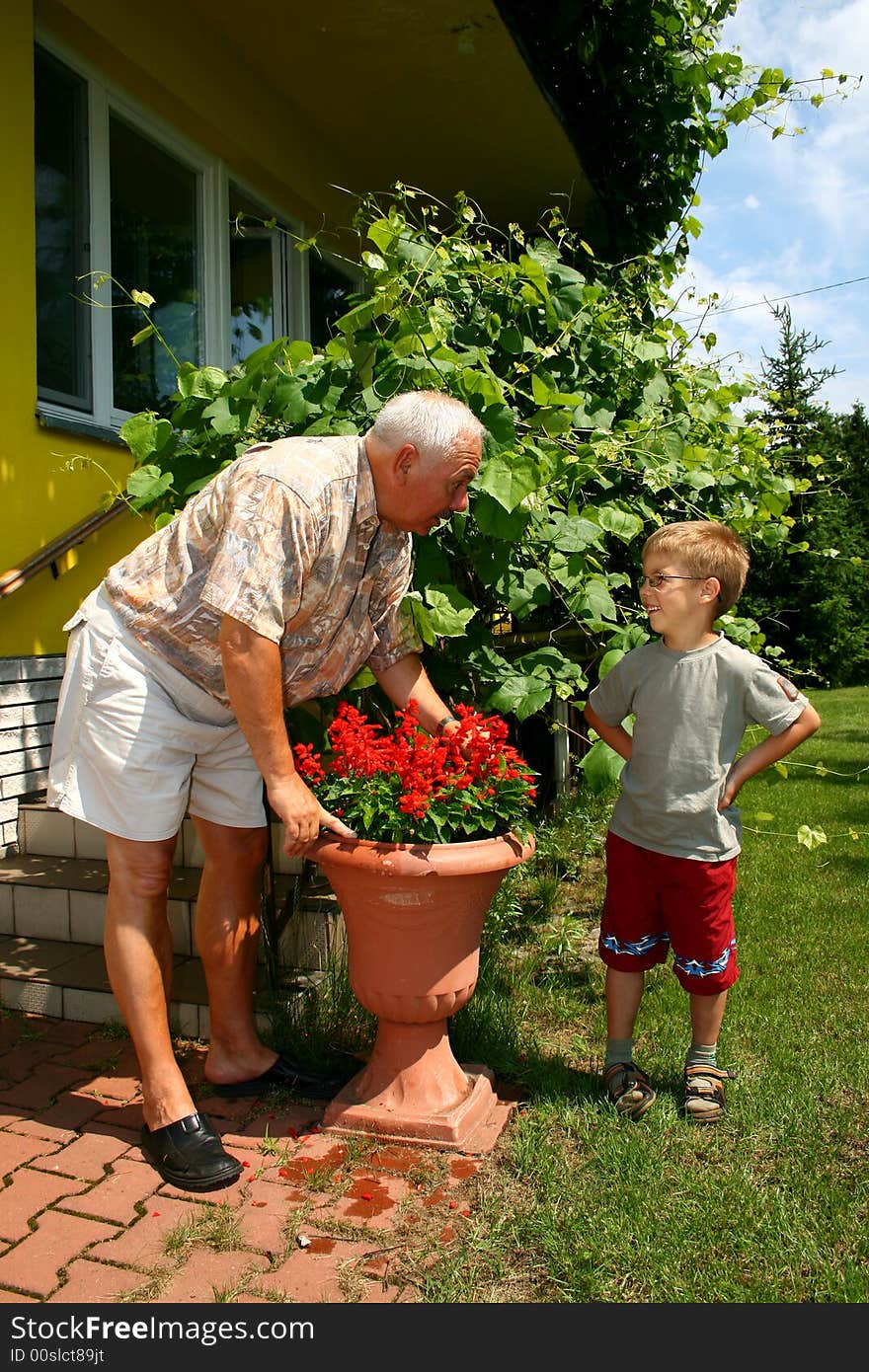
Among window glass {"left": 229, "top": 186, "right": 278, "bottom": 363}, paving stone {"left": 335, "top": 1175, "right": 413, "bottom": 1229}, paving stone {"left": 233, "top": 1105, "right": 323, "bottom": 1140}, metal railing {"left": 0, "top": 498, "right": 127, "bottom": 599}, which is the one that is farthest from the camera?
window glass {"left": 229, "top": 186, "right": 278, "bottom": 363}

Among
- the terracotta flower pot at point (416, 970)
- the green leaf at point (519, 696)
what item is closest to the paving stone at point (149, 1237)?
the terracotta flower pot at point (416, 970)

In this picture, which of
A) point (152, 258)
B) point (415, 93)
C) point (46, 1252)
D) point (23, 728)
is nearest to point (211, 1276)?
point (46, 1252)

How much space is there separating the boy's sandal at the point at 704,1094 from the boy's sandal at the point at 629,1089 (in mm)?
87

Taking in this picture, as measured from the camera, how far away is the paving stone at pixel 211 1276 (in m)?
1.73

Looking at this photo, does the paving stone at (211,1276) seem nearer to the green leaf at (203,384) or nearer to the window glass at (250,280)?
the green leaf at (203,384)

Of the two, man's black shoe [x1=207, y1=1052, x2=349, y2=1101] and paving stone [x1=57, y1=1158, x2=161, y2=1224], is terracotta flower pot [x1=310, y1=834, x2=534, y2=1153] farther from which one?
paving stone [x1=57, y1=1158, x2=161, y2=1224]

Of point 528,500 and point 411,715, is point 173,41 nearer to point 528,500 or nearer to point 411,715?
point 528,500

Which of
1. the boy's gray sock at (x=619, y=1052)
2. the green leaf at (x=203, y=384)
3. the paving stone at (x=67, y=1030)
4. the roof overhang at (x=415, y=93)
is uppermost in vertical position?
the roof overhang at (x=415, y=93)

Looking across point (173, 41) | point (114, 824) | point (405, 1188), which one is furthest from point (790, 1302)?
point (173, 41)

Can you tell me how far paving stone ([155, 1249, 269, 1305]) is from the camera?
1.73 metres

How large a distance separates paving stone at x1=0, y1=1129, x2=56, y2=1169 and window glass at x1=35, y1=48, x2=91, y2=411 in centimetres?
282

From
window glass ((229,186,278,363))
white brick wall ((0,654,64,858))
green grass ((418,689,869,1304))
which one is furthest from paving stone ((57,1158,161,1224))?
window glass ((229,186,278,363))

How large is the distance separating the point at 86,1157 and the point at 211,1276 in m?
0.55
